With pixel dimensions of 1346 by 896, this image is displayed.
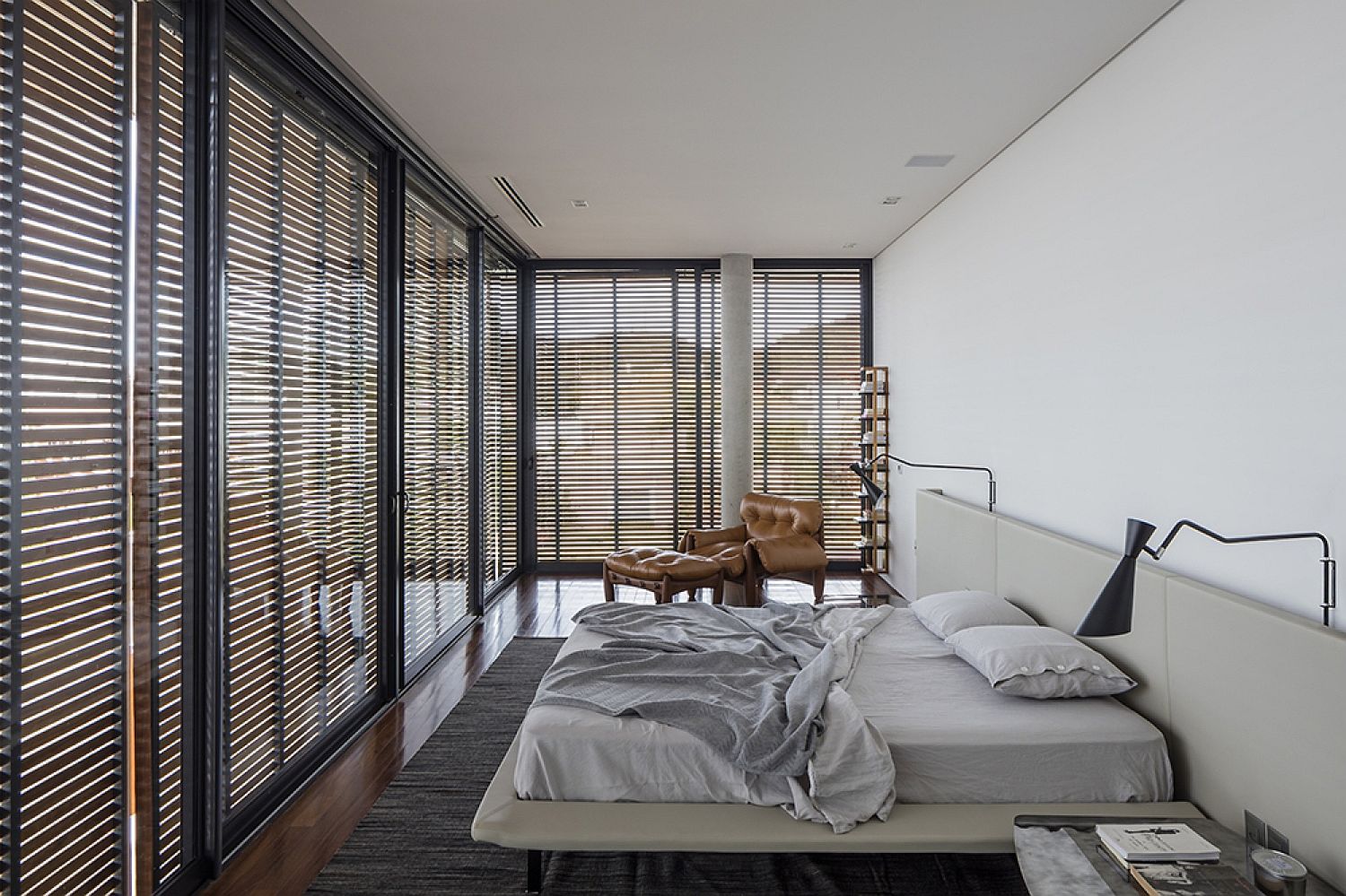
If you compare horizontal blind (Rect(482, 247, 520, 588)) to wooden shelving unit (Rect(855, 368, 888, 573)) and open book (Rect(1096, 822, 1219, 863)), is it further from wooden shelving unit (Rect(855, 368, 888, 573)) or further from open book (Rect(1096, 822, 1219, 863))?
open book (Rect(1096, 822, 1219, 863))

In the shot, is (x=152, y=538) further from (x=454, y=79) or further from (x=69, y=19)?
(x=454, y=79)

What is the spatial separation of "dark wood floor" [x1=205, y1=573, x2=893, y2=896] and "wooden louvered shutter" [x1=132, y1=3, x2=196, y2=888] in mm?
291

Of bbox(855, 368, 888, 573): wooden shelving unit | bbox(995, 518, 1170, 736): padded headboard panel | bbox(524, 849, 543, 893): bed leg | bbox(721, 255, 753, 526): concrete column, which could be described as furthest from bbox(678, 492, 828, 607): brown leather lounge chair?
bbox(524, 849, 543, 893): bed leg

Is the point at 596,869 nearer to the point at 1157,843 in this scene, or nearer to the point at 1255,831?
the point at 1157,843

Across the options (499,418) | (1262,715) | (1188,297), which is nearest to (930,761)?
(1262,715)

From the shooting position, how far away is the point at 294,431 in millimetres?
2982

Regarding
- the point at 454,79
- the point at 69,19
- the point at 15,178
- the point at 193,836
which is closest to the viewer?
the point at 15,178

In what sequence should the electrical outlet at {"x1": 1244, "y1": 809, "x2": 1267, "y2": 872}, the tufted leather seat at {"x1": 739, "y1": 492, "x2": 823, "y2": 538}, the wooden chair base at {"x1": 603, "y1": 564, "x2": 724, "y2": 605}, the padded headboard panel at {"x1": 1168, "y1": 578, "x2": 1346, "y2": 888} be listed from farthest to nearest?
the tufted leather seat at {"x1": 739, "y1": 492, "x2": 823, "y2": 538} → the wooden chair base at {"x1": 603, "y1": 564, "x2": 724, "y2": 605} → the electrical outlet at {"x1": 1244, "y1": 809, "x2": 1267, "y2": 872} → the padded headboard panel at {"x1": 1168, "y1": 578, "x2": 1346, "y2": 888}

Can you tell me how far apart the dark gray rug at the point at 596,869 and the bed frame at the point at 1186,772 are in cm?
15

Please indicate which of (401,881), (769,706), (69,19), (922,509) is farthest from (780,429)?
(69,19)

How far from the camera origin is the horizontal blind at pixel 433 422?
4121 millimetres

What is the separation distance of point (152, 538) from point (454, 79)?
209 centimetres

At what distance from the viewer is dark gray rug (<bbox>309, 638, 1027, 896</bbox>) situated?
2.39 m

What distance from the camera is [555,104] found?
3.47 metres
